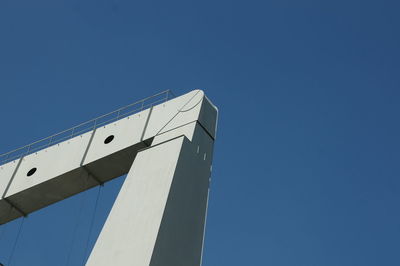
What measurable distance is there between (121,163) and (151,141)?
1.21 meters

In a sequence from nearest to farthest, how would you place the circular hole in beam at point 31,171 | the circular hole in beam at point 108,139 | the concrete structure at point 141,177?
1. the concrete structure at point 141,177
2. the circular hole in beam at point 108,139
3. the circular hole in beam at point 31,171

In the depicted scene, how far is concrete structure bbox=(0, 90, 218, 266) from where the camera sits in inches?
361

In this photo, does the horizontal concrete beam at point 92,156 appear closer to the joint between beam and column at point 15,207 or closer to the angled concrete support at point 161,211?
the joint between beam and column at point 15,207

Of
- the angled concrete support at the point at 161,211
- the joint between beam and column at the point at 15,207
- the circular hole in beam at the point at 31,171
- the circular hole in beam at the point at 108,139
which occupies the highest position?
the circular hole in beam at the point at 108,139

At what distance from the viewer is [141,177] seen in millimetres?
10539

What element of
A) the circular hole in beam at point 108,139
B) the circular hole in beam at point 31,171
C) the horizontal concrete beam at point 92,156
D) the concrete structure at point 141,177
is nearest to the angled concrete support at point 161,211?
the concrete structure at point 141,177

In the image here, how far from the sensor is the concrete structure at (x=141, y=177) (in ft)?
30.1

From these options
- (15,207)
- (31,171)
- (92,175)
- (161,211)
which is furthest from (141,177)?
(15,207)

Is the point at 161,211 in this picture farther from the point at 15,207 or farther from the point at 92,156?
the point at 15,207

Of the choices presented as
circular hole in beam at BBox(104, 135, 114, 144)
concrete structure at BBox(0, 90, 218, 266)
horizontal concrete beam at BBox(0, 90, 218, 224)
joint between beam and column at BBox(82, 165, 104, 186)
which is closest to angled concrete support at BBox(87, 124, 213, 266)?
concrete structure at BBox(0, 90, 218, 266)

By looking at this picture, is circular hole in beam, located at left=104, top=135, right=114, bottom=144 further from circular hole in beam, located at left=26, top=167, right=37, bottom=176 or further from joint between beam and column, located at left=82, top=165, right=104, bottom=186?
circular hole in beam, located at left=26, top=167, right=37, bottom=176

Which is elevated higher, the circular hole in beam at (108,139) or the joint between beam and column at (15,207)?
the circular hole in beam at (108,139)

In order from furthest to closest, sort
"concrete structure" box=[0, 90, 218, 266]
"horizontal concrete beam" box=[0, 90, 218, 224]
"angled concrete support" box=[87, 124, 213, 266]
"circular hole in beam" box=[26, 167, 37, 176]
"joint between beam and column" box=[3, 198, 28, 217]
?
1. "joint between beam and column" box=[3, 198, 28, 217]
2. "circular hole in beam" box=[26, 167, 37, 176]
3. "horizontal concrete beam" box=[0, 90, 218, 224]
4. "concrete structure" box=[0, 90, 218, 266]
5. "angled concrete support" box=[87, 124, 213, 266]

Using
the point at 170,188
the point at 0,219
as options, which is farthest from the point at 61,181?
the point at 170,188
